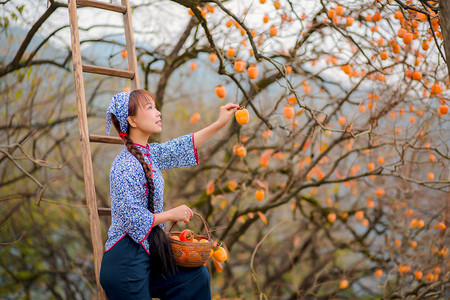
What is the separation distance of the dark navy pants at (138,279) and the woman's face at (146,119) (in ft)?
1.46

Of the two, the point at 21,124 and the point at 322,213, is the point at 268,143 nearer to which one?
the point at 322,213

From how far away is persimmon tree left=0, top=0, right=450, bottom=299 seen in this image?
344 cm

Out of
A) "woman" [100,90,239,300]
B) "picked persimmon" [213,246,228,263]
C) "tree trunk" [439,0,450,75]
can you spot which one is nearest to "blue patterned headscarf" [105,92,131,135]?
"woman" [100,90,239,300]

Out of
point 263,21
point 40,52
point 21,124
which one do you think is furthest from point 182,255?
point 40,52

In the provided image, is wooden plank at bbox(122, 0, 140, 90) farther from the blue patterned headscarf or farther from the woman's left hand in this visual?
the woman's left hand

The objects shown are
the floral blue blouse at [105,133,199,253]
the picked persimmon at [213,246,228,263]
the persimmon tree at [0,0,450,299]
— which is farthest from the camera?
the persimmon tree at [0,0,450,299]

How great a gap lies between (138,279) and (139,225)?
0.21 m

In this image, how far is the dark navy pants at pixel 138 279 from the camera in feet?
6.09

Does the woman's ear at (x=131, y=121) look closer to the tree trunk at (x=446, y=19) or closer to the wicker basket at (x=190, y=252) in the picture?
the wicker basket at (x=190, y=252)

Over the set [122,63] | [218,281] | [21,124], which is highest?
[122,63]

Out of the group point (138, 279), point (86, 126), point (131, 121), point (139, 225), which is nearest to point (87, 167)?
point (86, 126)

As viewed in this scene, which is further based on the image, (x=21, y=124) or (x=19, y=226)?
(x=19, y=226)

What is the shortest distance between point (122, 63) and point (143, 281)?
253cm

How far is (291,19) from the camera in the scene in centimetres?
371
